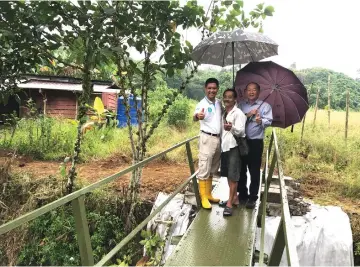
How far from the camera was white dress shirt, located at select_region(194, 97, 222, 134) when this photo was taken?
3330mm

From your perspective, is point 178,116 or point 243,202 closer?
point 243,202

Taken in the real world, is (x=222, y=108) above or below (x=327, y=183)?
above

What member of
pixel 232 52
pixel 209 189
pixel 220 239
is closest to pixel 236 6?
pixel 232 52

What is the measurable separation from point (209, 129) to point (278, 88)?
895 mm

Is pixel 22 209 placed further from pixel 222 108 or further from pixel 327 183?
pixel 327 183

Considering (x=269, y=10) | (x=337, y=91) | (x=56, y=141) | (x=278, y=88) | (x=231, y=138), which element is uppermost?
(x=269, y=10)

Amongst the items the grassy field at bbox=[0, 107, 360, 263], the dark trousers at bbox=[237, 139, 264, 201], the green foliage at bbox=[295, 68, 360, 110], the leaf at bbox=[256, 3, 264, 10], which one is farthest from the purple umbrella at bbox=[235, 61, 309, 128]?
the green foliage at bbox=[295, 68, 360, 110]

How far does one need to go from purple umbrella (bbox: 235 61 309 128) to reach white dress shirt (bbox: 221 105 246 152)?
1.54 feet

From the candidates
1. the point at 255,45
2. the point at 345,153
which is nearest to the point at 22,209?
the point at 255,45

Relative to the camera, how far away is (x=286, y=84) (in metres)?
3.56

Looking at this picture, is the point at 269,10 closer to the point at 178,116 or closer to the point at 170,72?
the point at 170,72

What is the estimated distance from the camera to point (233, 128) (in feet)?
10.4

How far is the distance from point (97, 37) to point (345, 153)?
6.48 meters

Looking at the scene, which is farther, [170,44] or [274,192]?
[274,192]
